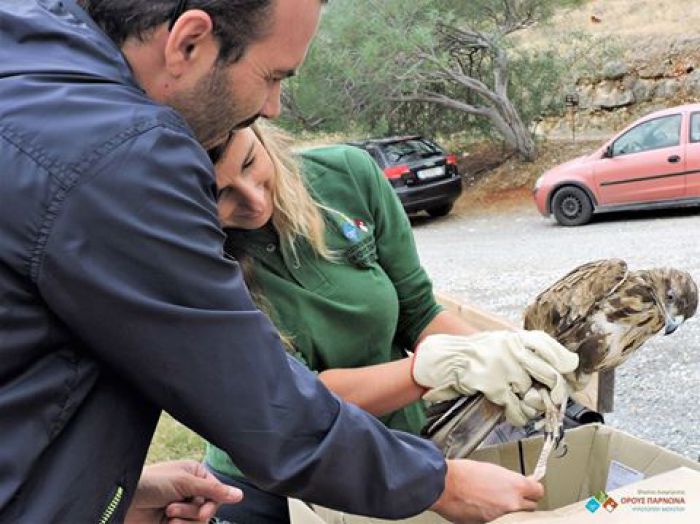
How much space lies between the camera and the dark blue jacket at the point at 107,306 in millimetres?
1087

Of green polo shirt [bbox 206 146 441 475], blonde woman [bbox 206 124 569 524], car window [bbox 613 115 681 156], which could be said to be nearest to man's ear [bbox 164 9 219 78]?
blonde woman [bbox 206 124 569 524]

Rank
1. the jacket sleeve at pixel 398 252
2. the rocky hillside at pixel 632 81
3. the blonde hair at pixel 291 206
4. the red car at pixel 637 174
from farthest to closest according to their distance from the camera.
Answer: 1. the rocky hillside at pixel 632 81
2. the red car at pixel 637 174
3. the jacket sleeve at pixel 398 252
4. the blonde hair at pixel 291 206

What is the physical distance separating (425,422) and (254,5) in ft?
3.57

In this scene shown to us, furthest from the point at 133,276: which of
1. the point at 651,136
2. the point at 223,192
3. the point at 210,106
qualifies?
the point at 651,136

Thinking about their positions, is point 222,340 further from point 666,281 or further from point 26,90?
point 666,281

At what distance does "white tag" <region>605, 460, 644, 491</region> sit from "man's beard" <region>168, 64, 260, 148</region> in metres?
1.04

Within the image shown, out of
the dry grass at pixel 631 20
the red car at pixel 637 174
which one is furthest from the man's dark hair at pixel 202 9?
the dry grass at pixel 631 20

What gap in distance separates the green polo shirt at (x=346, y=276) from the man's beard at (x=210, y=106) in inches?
23.6

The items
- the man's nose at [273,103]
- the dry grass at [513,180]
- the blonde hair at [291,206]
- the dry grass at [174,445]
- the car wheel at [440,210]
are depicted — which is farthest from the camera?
the dry grass at [513,180]

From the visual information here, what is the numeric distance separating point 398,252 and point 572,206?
12.4 meters

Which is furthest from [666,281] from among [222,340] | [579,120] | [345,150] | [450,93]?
[579,120]

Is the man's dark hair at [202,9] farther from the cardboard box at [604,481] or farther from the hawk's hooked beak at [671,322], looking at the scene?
the hawk's hooked beak at [671,322]

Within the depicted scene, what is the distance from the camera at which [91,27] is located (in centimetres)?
124

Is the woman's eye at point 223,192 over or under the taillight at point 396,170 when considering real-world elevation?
over
